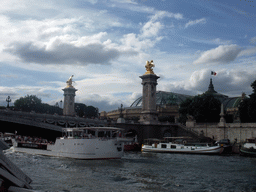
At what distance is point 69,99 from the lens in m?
109

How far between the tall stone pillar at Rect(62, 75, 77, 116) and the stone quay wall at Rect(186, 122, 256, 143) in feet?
136

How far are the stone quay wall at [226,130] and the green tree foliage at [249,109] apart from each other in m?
3.51

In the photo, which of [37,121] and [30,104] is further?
[30,104]

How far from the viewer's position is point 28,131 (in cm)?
8675

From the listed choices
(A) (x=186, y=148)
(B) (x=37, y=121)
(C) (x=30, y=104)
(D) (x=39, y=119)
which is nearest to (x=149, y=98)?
(A) (x=186, y=148)

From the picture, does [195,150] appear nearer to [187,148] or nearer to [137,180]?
A: [187,148]

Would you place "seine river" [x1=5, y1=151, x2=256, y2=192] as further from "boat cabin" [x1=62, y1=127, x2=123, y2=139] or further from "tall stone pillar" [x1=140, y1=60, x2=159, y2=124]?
"tall stone pillar" [x1=140, y1=60, x2=159, y2=124]

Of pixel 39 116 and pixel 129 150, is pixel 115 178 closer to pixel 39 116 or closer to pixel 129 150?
pixel 129 150

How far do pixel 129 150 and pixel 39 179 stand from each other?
4526 cm

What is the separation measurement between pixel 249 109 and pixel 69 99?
5995 centimetres

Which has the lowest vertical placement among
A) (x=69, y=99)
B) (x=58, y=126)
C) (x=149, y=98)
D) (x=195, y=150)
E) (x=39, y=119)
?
(x=195, y=150)

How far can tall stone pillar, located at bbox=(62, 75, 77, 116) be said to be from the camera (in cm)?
10819

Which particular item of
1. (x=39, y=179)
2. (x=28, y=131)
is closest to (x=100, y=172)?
(x=39, y=179)

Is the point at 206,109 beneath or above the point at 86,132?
above
